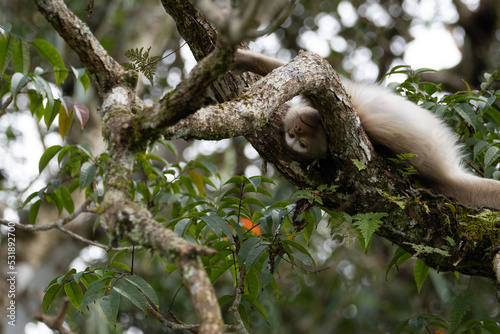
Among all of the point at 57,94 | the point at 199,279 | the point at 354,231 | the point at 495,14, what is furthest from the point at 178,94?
the point at 495,14

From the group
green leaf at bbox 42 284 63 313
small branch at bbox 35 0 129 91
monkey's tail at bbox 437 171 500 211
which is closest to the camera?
small branch at bbox 35 0 129 91

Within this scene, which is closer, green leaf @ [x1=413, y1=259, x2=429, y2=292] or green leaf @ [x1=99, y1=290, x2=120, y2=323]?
green leaf @ [x1=99, y1=290, x2=120, y2=323]

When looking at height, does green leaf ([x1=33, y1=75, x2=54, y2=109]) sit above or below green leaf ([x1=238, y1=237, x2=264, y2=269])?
above

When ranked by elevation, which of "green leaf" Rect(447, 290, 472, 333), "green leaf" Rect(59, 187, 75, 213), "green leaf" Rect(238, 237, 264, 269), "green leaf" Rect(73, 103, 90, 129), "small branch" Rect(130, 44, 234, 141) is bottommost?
"green leaf" Rect(447, 290, 472, 333)

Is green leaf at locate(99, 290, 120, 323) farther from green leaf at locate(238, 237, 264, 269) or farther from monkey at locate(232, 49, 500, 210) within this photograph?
monkey at locate(232, 49, 500, 210)

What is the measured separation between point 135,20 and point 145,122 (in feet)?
21.9

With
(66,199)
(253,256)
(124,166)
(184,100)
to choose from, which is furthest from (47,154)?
(184,100)

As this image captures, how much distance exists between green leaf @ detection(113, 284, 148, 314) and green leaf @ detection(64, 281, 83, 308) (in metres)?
0.35

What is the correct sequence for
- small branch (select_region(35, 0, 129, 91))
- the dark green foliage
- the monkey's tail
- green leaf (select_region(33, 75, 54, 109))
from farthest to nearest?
1. the monkey's tail
2. green leaf (select_region(33, 75, 54, 109))
3. the dark green foliage
4. small branch (select_region(35, 0, 129, 91))

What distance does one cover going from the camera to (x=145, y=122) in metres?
1.59

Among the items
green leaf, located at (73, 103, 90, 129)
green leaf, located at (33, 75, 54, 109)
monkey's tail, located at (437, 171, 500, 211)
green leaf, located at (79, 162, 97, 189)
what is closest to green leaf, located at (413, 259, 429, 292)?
monkey's tail, located at (437, 171, 500, 211)

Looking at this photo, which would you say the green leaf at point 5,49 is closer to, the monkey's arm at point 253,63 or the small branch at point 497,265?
the monkey's arm at point 253,63

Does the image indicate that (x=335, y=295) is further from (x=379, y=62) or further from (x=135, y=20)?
(x=135, y=20)

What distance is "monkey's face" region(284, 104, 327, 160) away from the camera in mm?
2900
